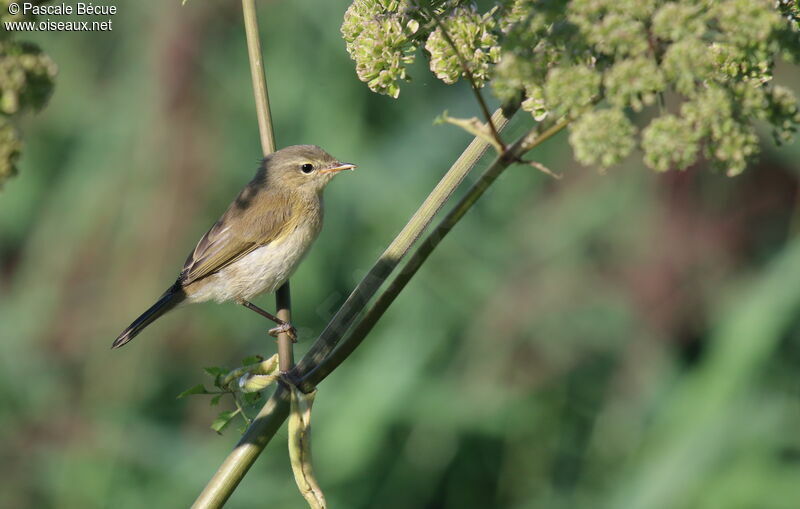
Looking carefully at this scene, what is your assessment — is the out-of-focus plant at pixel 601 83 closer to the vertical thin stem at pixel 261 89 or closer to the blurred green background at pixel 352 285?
the vertical thin stem at pixel 261 89

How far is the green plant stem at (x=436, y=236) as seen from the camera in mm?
1445

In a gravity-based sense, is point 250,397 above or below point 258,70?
below

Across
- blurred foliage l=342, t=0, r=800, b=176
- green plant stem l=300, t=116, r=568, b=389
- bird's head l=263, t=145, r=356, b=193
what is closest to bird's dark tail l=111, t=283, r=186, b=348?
bird's head l=263, t=145, r=356, b=193

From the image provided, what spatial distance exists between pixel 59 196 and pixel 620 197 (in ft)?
9.16

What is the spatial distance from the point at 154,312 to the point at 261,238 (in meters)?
0.52

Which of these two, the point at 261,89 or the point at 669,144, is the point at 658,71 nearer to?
the point at 669,144

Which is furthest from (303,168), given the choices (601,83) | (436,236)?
(601,83)

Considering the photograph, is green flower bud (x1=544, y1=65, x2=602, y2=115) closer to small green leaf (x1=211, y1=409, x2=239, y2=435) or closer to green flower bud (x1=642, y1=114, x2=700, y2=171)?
green flower bud (x1=642, y1=114, x2=700, y2=171)

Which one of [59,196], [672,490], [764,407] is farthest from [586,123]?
[59,196]

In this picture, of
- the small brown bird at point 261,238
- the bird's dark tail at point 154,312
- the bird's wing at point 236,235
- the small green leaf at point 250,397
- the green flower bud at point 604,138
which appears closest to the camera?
the green flower bud at point 604,138

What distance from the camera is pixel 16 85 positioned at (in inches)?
39.5

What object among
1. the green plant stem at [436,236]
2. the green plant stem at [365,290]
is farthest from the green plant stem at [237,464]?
the green plant stem at [436,236]

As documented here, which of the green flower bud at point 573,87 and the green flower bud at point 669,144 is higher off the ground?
the green flower bud at point 573,87

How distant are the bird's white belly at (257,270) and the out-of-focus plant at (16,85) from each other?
212cm
